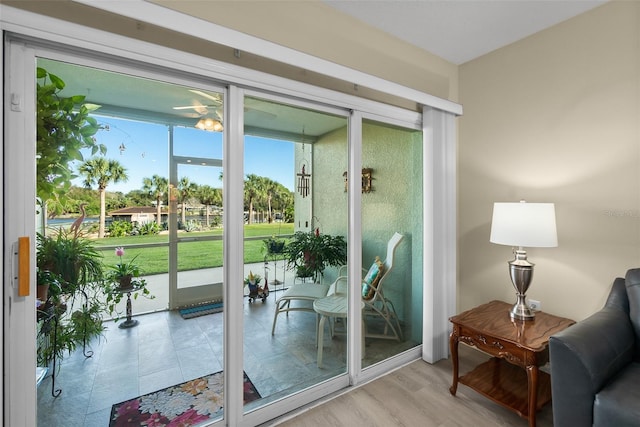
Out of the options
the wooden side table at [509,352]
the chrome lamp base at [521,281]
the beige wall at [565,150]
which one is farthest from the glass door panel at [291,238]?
the beige wall at [565,150]

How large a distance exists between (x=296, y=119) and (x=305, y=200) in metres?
0.56

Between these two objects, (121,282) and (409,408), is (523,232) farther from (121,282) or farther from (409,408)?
(121,282)

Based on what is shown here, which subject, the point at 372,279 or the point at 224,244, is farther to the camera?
the point at 372,279

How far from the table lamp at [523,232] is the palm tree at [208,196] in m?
1.91

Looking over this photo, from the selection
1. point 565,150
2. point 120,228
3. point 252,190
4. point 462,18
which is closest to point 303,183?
point 252,190

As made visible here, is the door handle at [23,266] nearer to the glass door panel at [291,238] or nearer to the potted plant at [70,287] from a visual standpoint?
the potted plant at [70,287]

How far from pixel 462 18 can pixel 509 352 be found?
232 cm

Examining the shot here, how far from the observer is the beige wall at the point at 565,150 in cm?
193

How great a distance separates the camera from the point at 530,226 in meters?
1.94

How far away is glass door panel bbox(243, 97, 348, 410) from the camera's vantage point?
188 centimetres

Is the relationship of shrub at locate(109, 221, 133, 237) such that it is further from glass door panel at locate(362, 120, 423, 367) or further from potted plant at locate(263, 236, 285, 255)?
glass door panel at locate(362, 120, 423, 367)

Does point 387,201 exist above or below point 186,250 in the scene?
above

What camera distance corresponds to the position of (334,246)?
2.24m

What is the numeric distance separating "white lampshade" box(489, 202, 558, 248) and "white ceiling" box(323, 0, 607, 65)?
137 cm
